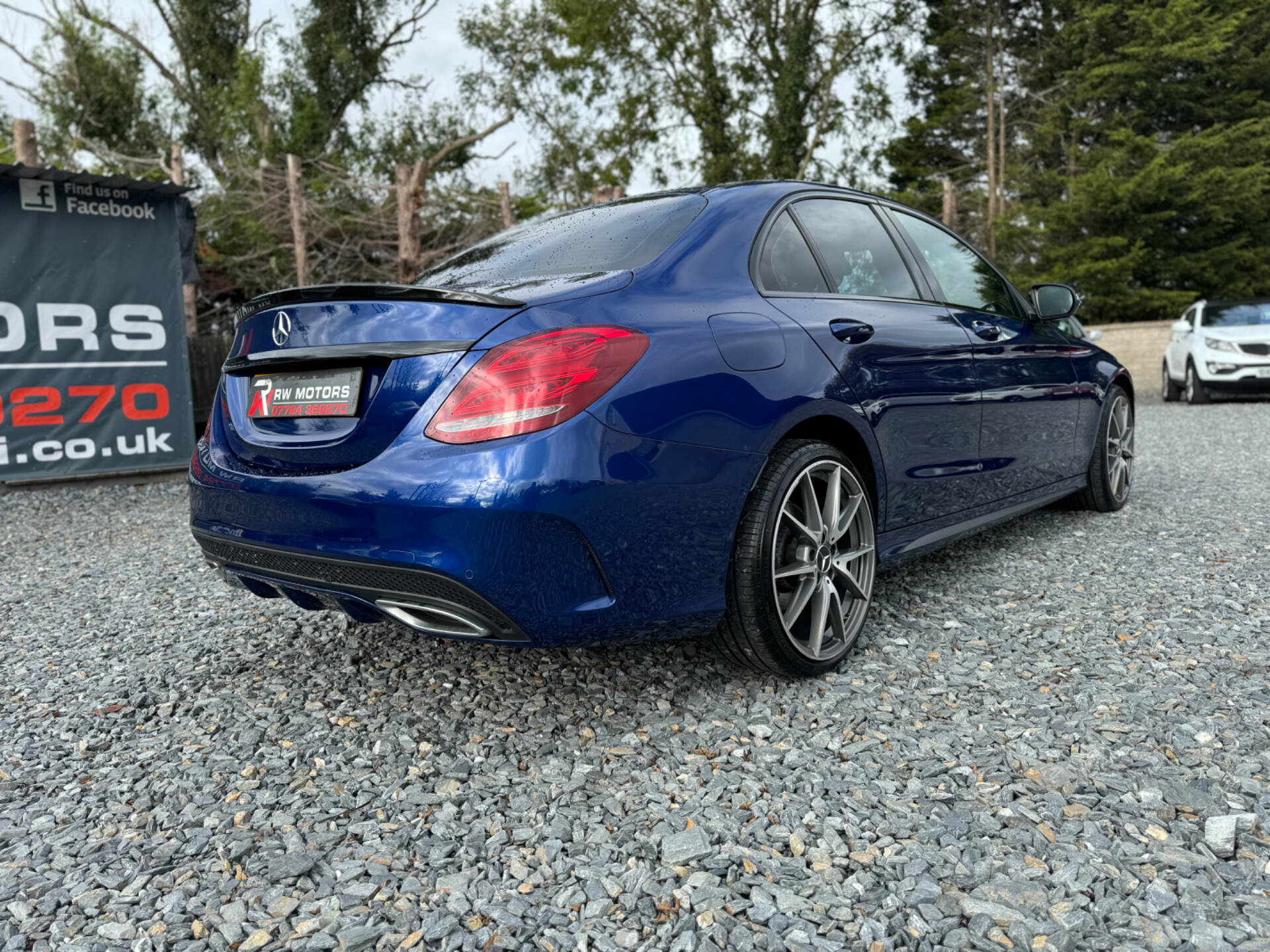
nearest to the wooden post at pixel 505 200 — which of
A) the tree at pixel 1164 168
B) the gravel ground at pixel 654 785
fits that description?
the gravel ground at pixel 654 785

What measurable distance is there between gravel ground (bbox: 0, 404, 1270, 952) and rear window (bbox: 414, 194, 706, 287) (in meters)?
1.26

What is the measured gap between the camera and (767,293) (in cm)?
272

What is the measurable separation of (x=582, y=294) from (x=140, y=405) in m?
6.73

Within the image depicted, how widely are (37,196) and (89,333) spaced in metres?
1.09

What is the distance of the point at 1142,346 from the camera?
18609 millimetres

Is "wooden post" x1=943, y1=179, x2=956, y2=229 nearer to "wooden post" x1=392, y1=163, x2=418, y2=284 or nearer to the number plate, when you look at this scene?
"wooden post" x1=392, y1=163, x2=418, y2=284

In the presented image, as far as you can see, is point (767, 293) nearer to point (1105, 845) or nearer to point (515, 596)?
point (515, 596)

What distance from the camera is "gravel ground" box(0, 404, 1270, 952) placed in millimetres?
1727

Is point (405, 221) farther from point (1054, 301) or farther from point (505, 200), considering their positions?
point (1054, 301)

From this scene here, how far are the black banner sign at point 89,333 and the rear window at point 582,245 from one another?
5.40 metres

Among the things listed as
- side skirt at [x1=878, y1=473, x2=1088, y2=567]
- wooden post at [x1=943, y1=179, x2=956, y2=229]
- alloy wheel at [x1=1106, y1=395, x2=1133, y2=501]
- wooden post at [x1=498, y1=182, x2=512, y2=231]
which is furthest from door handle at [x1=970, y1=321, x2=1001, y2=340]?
wooden post at [x1=943, y1=179, x2=956, y2=229]

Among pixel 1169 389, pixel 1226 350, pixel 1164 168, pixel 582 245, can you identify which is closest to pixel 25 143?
pixel 582 245

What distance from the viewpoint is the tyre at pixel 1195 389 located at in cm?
1350

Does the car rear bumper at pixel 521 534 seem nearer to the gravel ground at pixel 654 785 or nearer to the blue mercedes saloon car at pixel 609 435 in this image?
the blue mercedes saloon car at pixel 609 435
